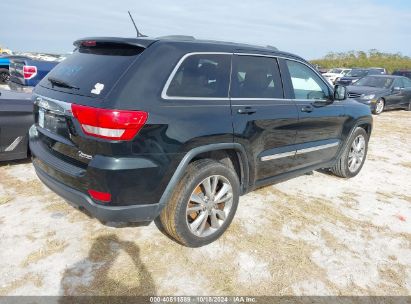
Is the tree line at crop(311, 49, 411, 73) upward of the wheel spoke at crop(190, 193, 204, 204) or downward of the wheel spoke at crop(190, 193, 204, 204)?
upward

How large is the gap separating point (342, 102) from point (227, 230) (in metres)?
2.54

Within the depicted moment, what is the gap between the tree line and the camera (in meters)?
45.2

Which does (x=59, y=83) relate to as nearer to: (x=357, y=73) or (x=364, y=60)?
(x=357, y=73)

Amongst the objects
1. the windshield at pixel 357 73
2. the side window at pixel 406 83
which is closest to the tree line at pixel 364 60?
the windshield at pixel 357 73

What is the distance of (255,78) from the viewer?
361 cm

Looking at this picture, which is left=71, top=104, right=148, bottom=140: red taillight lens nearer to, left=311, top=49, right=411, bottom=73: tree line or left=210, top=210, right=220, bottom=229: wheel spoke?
left=210, top=210, right=220, bottom=229: wheel spoke

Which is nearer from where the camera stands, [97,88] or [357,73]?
[97,88]

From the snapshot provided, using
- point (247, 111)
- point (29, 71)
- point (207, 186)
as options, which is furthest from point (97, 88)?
point (29, 71)

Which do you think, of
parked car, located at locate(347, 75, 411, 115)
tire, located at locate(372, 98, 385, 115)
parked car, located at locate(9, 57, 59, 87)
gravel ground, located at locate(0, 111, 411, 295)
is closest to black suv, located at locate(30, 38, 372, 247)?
gravel ground, located at locate(0, 111, 411, 295)

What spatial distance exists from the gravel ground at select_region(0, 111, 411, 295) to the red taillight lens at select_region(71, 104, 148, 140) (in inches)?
45.3

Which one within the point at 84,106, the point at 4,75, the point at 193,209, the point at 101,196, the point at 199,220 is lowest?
the point at 4,75

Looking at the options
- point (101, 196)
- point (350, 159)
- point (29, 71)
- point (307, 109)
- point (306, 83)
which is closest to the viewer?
point (101, 196)

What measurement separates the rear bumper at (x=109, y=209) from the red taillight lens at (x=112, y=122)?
539 mm

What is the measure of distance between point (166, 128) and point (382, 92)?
12.6m
